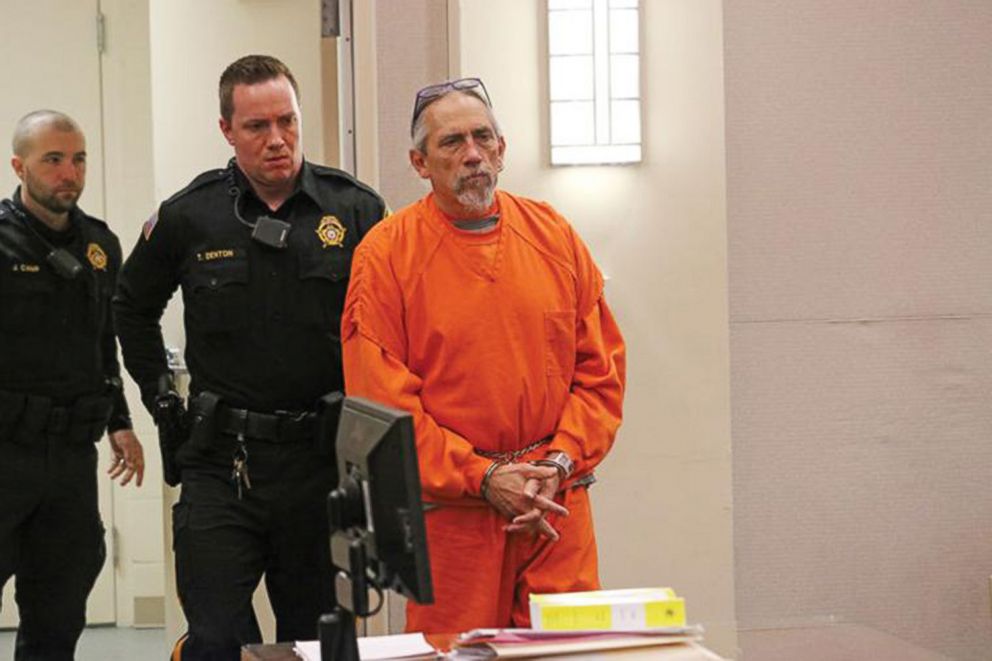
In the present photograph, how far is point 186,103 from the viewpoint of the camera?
4.49 meters

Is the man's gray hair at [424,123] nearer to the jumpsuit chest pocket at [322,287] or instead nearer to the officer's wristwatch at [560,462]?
the jumpsuit chest pocket at [322,287]

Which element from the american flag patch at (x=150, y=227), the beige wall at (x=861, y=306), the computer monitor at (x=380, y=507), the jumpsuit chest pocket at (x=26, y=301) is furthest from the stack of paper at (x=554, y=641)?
the jumpsuit chest pocket at (x=26, y=301)

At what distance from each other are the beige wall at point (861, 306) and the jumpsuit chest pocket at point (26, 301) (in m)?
1.85

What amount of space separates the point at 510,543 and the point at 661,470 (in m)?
0.97

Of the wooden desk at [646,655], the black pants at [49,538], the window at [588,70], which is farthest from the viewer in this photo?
the black pants at [49,538]

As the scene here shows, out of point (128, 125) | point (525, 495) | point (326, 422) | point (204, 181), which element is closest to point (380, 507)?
point (525, 495)

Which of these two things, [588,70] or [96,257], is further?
[96,257]

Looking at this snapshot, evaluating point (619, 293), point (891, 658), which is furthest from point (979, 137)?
point (891, 658)

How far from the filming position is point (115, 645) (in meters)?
5.16

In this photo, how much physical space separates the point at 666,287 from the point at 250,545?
4.23 feet

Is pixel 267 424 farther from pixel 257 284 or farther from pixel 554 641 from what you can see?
pixel 554 641

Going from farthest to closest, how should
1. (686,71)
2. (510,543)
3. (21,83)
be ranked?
(21,83)
(686,71)
(510,543)

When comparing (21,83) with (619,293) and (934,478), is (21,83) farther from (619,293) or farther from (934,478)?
(934,478)

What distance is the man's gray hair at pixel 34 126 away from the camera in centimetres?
464
